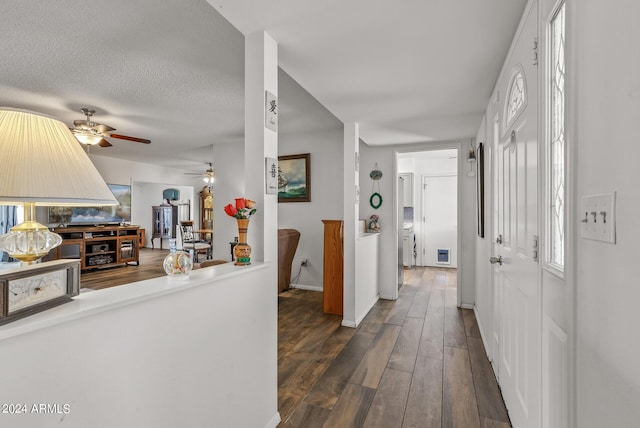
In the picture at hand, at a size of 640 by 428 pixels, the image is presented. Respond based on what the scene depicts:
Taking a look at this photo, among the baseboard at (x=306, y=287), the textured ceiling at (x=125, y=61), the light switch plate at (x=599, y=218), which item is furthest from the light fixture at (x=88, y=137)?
the light switch plate at (x=599, y=218)

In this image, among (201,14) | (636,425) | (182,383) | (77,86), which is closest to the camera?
(636,425)

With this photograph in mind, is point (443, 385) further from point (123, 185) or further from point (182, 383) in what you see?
point (123, 185)

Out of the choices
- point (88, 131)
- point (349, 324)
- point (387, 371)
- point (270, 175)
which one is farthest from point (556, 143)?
point (88, 131)

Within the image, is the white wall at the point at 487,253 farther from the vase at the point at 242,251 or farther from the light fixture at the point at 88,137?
the light fixture at the point at 88,137

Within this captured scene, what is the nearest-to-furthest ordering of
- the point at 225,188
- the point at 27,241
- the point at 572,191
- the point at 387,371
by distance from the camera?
the point at 27,241 < the point at 572,191 < the point at 387,371 < the point at 225,188

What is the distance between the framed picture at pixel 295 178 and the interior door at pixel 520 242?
3.04 m

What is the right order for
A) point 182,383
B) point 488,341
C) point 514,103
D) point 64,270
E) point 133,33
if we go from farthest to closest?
point 488,341 → point 133,33 → point 514,103 → point 182,383 → point 64,270

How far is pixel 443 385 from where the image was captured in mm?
2197

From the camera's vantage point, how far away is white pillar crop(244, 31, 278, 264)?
1720 mm

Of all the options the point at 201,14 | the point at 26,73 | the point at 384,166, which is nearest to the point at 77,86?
the point at 26,73

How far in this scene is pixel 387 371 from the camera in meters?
2.39

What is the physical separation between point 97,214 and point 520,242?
7.57 m

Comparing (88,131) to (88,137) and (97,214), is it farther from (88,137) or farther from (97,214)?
(97,214)

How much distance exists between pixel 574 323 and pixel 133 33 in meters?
2.94
